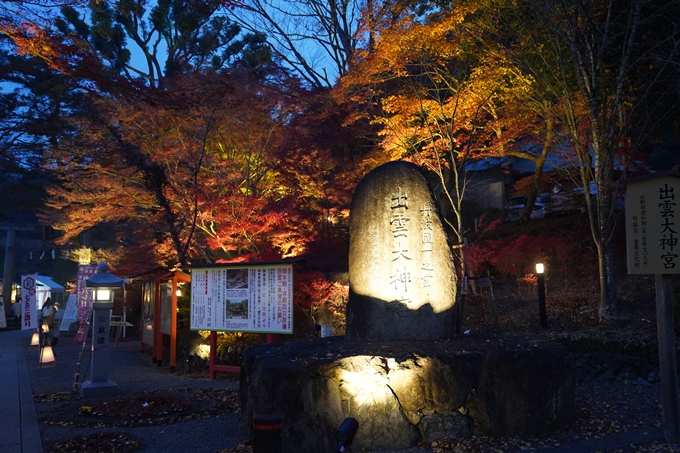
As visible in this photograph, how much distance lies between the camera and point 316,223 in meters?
15.7

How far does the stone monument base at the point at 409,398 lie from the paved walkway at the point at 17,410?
3149 mm

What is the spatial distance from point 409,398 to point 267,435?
8.48 ft

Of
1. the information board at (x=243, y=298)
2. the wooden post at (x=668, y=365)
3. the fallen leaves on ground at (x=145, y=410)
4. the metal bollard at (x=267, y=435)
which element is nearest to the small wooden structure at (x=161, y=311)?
the information board at (x=243, y=298)

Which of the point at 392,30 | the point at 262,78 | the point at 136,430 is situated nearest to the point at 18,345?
the point at 262,78

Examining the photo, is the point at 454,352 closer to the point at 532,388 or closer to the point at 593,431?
the point at 532,388

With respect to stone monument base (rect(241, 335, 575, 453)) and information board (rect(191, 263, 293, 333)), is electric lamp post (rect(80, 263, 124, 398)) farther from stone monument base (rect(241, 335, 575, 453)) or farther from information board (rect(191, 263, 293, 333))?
stone monument base (rect(241, 335, 575, 453))

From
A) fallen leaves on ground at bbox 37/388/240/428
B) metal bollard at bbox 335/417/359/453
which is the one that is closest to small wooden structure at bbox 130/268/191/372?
fallen leaves on ground at bbox 37/388/240/428

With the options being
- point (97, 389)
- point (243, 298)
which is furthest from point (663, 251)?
point (97, 389)

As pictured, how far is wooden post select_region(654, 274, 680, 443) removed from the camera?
5.52m

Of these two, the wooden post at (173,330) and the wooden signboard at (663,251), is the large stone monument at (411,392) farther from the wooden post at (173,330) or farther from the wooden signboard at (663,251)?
the wooden post at (173,330)

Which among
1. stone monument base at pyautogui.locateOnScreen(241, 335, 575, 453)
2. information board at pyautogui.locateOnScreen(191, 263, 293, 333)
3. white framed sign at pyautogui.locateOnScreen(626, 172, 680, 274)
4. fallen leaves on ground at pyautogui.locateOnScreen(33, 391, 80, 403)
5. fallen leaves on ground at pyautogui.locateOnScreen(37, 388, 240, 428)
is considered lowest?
fallen leaves on ground at pyautogui.locateOnScreen(33, 391, 80, 403)

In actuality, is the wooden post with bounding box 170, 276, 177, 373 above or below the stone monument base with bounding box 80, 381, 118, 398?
above

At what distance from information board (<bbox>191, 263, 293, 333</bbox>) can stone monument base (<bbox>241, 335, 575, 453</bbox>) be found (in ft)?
16.6

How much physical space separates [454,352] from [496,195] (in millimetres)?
20647
